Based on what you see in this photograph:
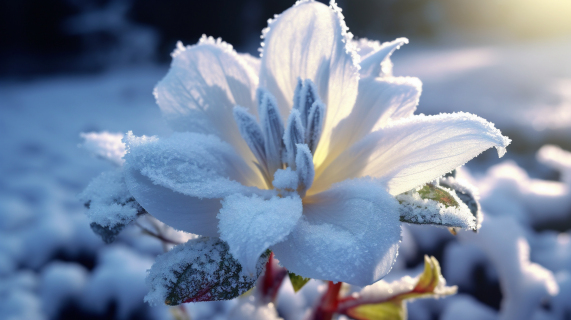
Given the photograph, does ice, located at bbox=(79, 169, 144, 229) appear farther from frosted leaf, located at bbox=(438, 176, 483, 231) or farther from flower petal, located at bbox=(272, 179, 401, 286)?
frosted leaf, located at bbox=(438, 176, 483, 231)

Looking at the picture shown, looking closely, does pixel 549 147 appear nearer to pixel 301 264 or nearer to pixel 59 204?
pixel 301 264

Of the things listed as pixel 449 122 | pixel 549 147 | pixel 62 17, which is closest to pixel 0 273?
pixel 449 122

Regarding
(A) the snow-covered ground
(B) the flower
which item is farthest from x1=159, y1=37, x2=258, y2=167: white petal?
(A) the snow-covered ground

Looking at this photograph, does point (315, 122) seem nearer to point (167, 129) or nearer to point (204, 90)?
point (204, 90)

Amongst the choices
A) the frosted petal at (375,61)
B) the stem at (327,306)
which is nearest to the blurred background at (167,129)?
the stem at (327,306)

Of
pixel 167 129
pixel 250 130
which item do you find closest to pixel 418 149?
pixel 250 130

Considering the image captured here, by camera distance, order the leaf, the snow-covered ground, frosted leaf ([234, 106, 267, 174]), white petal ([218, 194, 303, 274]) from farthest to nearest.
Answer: the snow-covered ground, the leaf, frosted leaf ([234, 106, 267, 174]), white petal ([218, 194, 303, 274])

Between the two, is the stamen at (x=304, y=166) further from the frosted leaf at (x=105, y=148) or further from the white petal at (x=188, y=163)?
the frosted leaf at (x=105, y=148)
